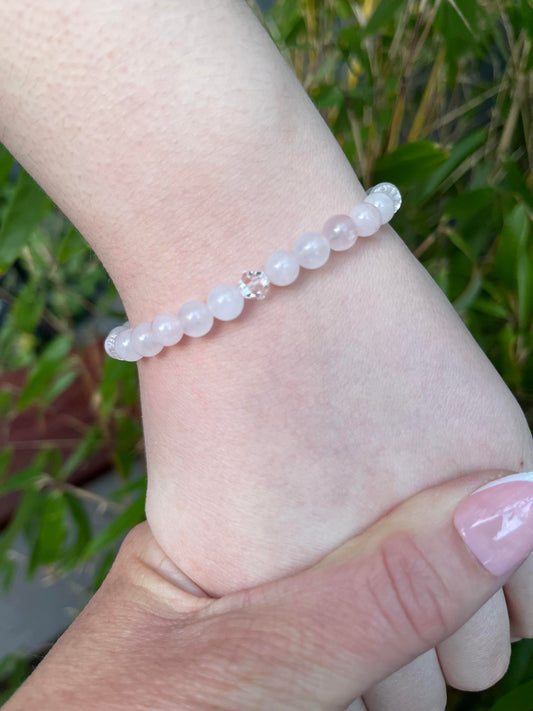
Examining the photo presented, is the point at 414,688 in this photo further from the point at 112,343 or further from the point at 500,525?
the point at 112,343

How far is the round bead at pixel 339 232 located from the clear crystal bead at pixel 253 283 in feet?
0.19

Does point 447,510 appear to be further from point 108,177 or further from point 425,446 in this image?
point 108,177

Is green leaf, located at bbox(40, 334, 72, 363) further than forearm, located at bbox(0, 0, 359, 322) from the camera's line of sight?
Yes

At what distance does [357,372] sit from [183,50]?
0.83 feet

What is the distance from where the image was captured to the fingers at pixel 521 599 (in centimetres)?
53

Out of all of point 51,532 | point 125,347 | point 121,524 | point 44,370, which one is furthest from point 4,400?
point 125,347

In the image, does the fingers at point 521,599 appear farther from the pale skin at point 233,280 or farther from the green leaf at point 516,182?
the green leaf at point 516,182

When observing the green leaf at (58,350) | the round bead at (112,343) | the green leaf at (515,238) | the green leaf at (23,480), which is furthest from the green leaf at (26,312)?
the green leaf at (515,238)

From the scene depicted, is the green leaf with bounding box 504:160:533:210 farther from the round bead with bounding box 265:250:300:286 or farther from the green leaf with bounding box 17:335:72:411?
the green leaf with bounding box 17:335:72:411

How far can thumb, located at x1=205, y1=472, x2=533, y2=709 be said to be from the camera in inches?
15.3

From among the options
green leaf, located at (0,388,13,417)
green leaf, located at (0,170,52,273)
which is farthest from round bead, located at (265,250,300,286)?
green leaf, located at (0,388,13,417)

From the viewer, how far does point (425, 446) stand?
455mm

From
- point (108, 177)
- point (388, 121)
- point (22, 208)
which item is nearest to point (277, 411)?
point (108, 177)

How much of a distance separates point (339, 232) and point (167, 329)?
15 cm
